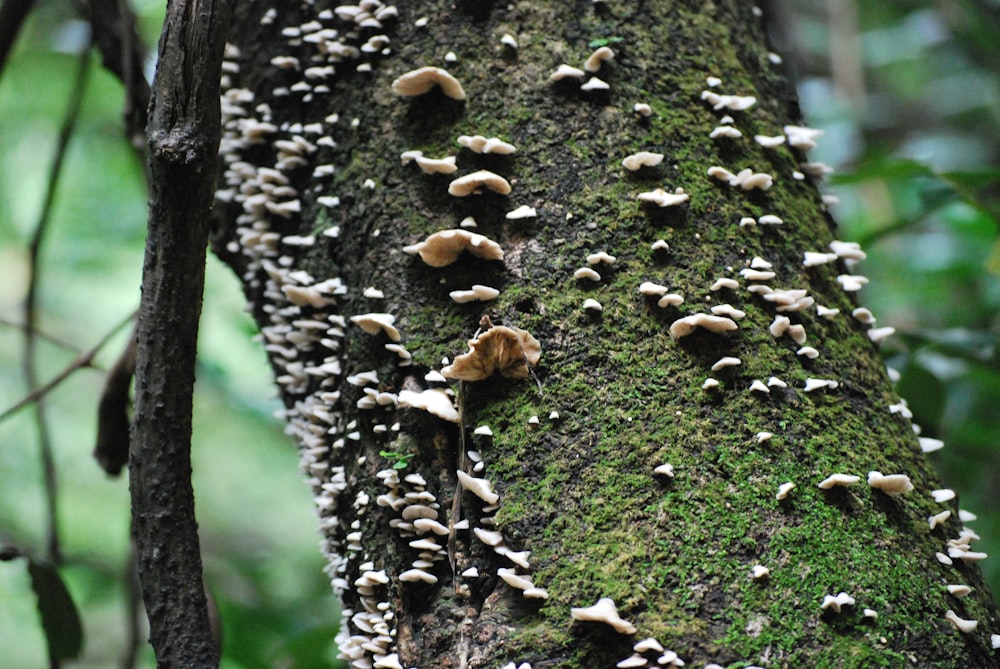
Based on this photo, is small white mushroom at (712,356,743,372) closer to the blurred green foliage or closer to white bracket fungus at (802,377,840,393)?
white bracket fungus at (802,377,840,393)

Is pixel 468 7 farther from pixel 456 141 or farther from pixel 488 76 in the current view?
pixel 456 141

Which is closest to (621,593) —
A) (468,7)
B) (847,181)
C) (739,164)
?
Answer: (739,164)

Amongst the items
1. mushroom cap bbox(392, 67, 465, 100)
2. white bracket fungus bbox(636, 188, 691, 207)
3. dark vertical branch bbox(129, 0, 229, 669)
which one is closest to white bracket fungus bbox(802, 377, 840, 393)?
white bracket fungus bbox(636, 188, 691, 207)

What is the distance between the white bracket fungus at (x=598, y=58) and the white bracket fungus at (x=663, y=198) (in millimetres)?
320

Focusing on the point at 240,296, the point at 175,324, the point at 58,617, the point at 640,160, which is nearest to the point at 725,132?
the point at 640,160

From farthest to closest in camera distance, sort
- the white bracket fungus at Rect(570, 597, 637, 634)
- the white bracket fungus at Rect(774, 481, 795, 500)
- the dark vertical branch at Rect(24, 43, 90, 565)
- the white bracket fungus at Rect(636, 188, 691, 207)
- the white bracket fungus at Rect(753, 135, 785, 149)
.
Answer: the dark vertical branch at Rect(24, 43, 90, 565) → the white bracket fungus at Rect(753, 135, 785, 149) → the white bracket fungus at Rect(636, 188, 691, 207) → the white bracket fungus at Rect(774, 481, 795, 500) → the white bracket fungus at Rect(570, 597, 637, 634)

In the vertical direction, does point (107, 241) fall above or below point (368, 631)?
below

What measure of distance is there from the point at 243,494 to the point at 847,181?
6.76 metres

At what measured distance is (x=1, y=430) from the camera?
21.8 feet

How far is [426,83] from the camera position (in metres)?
1.66

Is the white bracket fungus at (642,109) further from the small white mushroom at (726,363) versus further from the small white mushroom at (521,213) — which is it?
the small white mushroom at (726,363)

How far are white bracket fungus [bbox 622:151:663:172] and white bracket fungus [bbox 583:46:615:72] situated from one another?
0.23 m

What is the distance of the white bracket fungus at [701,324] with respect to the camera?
1.41 m

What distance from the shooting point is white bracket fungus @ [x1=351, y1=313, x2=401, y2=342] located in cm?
154
